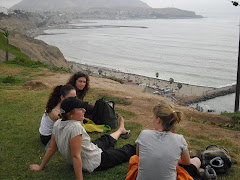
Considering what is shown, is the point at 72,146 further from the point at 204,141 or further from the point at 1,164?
the point at 204,141

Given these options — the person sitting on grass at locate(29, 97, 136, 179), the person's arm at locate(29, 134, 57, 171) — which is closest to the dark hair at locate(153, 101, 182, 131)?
the person sitting on grass at locate(29, 97, 136, 179)

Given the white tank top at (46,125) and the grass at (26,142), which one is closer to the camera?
the grass at (26,142)

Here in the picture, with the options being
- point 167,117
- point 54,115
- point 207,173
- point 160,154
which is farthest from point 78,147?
point 207,173

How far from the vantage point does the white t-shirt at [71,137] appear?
3.35 m

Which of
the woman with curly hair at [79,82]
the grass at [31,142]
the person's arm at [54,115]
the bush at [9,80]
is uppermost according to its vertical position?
the woman with curly hair at [79,82]

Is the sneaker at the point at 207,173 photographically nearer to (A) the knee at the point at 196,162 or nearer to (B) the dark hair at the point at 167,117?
(A) the knee at the point at 196,162

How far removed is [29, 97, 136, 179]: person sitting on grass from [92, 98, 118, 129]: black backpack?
1456 millimetres

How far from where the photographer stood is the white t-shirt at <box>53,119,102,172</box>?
3.35 m

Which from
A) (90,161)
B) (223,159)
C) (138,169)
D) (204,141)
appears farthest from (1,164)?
(204,141)

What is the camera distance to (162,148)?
115 inches

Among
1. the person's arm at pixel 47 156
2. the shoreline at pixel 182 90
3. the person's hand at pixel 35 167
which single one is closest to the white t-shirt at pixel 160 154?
the person's arm at pixel 47 156

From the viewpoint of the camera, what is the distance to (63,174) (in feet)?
12.9

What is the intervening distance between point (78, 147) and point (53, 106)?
1.29m

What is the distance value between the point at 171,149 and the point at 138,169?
0.48 metres
